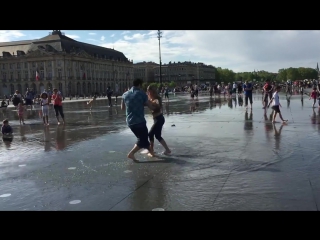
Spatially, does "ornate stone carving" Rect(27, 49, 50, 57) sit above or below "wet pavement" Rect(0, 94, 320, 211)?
above

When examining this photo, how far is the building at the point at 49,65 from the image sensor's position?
370ft

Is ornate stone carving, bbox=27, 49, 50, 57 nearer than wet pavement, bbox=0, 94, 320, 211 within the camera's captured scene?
No

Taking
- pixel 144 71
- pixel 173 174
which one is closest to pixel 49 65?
pixel 144 71

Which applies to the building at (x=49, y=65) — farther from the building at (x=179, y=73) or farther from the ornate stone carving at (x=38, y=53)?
the building at (x=179, y=73)

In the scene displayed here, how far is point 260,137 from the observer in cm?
962

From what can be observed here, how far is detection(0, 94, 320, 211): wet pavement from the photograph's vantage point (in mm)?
4773

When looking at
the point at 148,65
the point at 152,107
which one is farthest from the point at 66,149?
the point at 148,65

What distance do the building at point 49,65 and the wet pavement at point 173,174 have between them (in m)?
→ 104

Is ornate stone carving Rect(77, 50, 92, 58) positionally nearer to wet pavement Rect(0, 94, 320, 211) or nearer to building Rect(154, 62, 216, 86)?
building Rect(154, 62, 216, 86)

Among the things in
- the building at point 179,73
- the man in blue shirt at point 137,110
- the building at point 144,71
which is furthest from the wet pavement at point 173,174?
the building at point 179,73

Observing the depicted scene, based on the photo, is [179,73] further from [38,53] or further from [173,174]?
[173,174]

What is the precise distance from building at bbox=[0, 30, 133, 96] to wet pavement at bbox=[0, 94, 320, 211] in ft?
341

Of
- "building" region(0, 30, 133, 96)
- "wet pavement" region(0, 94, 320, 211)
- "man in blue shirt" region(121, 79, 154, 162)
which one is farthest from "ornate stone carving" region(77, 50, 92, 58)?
"man in blue shirt" region(121, 79, 154, 162)
